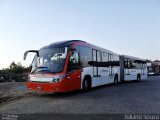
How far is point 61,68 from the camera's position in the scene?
1469 centimetres

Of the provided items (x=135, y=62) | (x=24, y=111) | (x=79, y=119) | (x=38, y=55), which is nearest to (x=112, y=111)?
(x=79, y=119)

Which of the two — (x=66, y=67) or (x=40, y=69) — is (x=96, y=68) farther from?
(x=40, y=69)

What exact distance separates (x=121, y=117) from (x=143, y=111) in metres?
1.38

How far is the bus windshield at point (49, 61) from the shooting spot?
14.8 meters

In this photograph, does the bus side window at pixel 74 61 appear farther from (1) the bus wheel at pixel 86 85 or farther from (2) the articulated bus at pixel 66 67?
(1) the bus wheel at pixel 86 85

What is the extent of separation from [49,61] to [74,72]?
1459mm

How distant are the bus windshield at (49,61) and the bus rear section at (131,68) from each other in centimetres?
1330

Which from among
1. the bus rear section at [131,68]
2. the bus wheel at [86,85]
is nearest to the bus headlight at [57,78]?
the bus wheel at [86,85]

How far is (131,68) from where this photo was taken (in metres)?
30.7

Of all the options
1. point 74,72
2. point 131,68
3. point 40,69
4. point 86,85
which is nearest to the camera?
point 40,69

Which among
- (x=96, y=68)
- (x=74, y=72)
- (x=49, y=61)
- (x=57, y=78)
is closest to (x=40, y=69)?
(x=49, y=61)

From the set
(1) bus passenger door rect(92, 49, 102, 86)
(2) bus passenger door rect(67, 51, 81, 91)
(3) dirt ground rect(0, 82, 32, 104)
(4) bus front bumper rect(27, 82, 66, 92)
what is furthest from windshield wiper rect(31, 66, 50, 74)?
(1) bus passenger door rect(92, 49, 102, 86)

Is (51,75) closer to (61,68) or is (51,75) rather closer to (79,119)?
(61,68)

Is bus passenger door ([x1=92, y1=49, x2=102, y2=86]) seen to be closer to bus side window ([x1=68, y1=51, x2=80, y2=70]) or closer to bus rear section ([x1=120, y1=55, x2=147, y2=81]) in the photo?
bus side window ([x1=68, y1=51, x2=80, y2=70])
